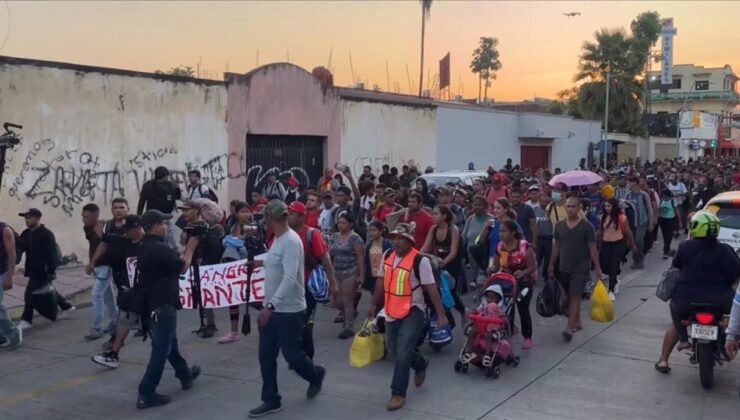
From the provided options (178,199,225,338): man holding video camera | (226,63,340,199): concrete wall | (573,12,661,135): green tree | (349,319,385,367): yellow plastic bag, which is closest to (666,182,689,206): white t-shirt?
(226,63,340,199): concrete wall

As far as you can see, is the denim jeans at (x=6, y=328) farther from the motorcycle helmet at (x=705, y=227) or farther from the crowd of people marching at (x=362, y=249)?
the motorcycle helmet at (x=705, y=227)

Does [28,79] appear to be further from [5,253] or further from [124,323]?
[124,323]

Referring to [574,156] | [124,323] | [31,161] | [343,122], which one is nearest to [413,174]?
[343,122]

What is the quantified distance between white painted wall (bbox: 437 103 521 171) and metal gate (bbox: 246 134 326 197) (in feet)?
24.5

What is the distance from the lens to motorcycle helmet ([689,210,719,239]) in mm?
7312

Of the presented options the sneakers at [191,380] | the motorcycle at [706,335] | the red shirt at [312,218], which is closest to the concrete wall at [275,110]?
the red shirt at [312,218]

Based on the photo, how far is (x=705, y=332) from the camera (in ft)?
23.6

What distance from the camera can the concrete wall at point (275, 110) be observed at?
61.5 feet

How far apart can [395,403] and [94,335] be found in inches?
176

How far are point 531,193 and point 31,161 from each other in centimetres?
870

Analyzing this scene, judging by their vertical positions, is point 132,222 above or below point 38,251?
above

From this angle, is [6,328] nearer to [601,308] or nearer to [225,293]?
[225,293]

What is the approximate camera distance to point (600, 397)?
7250mm

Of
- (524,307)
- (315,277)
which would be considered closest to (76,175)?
(315,277)
